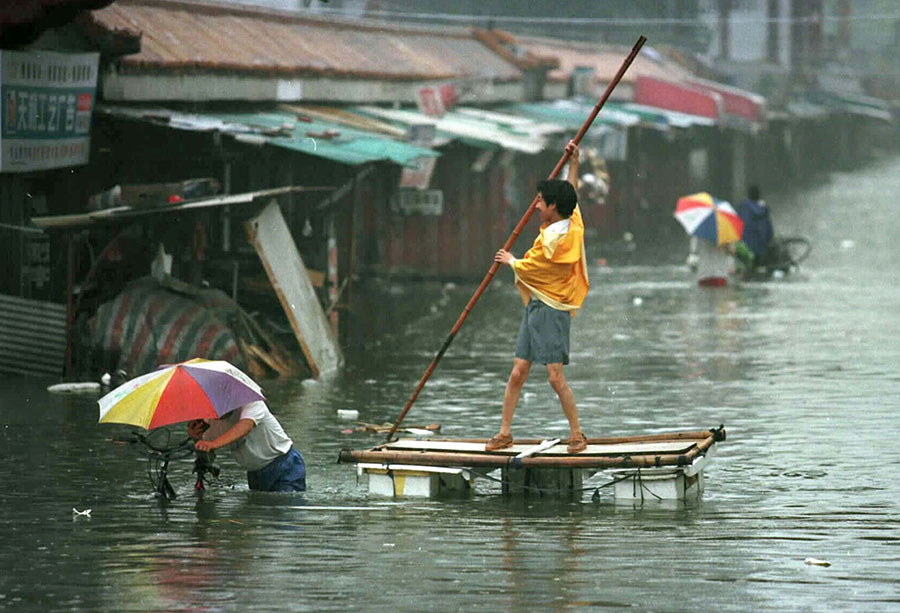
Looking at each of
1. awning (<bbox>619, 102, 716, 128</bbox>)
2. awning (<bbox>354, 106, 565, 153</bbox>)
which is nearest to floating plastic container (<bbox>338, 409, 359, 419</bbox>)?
awning (<bbox>354, 106, 565, 153</bbox>)

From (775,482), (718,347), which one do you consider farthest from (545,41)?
(775,482)

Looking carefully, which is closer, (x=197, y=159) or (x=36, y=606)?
(x=36, y=606)

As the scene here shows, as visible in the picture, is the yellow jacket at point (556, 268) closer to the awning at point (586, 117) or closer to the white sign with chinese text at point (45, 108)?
the white sign with chinese text at point (45, 108)

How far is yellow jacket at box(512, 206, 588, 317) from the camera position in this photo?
34.2ft

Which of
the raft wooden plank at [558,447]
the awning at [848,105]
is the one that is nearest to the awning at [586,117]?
the awning at [848,105]

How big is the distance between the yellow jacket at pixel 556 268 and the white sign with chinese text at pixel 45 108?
6.74m

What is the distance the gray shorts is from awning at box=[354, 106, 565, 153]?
1356 centimetres

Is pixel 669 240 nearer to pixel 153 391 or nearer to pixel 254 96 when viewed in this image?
pixel 254 96

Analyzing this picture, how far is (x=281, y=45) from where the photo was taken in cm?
2497

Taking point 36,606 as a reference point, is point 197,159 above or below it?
above

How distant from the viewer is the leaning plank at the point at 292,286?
16.4m

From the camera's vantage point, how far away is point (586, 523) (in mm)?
9500

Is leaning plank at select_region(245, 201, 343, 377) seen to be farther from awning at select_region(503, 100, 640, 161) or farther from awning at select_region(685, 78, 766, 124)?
awning at select_region(685, 78, 766, 124)

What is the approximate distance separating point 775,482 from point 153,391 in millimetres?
3873
